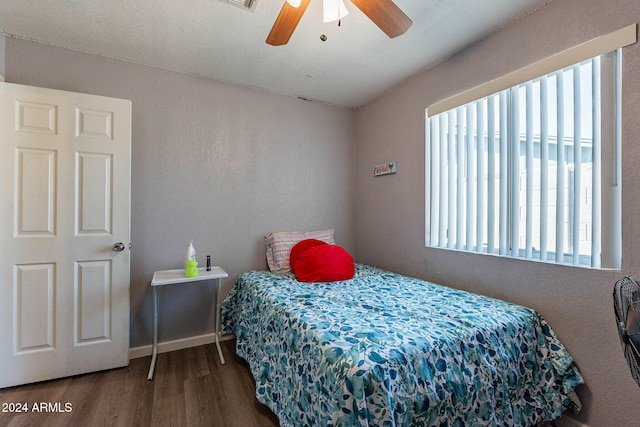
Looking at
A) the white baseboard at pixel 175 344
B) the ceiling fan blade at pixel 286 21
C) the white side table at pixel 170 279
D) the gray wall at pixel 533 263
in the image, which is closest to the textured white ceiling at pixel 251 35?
the gray wall at pixel 533 263

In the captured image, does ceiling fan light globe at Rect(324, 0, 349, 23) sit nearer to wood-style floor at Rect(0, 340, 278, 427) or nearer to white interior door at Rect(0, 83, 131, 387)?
white interior door at Rect(0, 83, 131, 387)

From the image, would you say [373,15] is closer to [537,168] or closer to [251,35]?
[251,35]

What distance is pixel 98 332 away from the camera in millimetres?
2039

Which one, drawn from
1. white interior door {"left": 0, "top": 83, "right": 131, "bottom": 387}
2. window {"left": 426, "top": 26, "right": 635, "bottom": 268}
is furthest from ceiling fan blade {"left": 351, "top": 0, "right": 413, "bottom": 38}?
white interior door {"left": 0, "top": 83, "right": 131, "bottom": 387}

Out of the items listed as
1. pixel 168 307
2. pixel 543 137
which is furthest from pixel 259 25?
pixel 168 307

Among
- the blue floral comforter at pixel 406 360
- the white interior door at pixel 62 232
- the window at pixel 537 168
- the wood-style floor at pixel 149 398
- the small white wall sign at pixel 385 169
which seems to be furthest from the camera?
the small white wall sign at pixel 385 169

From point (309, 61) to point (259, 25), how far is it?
53 centimetres

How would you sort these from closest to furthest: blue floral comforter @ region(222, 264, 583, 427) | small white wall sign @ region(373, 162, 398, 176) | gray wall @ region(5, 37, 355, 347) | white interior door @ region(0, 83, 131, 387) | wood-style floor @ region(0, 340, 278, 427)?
blue floral comforter @ region(222, 264, 583, 427) < wood-style floor @ region(0, 340, 278, 427) < white interior door @ region(0, 83, 131, 387) < gray wall @ region(5, 37, 355, 347) < small white wall sign @ region(373, 162, 398, 176)

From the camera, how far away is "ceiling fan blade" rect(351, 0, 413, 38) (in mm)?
1268

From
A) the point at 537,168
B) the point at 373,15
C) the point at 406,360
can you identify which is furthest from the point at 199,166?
the point at 537,168

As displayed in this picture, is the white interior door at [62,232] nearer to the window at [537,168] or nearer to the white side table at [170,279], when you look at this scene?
the white side table at [170,279]

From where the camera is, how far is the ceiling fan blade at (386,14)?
1268 mm

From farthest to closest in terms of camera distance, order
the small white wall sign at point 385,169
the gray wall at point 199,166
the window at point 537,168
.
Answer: the small white wall sign at point 385,169
the gray wall at point 199,166
the window at point 537,168

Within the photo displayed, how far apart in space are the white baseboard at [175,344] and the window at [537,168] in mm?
2251
